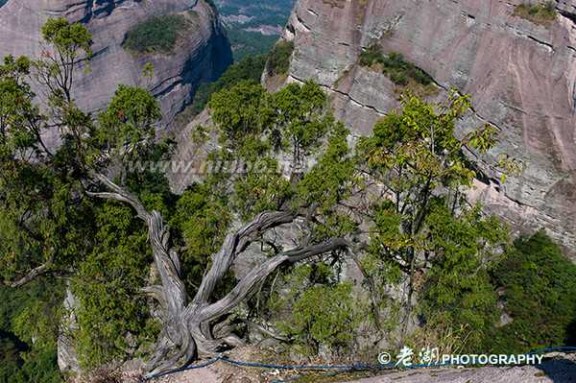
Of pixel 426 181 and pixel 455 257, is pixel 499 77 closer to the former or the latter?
pixel 426 181

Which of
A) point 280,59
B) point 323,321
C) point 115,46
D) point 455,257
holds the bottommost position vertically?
point 115,46

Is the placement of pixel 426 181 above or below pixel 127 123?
above

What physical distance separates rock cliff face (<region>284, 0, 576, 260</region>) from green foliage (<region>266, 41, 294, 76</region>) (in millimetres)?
4463

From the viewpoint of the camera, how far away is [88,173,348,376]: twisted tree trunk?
682 centimetres

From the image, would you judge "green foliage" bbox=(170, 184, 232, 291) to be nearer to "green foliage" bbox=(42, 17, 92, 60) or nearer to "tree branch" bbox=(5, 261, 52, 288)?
"tree branch" bbox=(5, 261, 52, 288)

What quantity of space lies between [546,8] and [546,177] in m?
6.53

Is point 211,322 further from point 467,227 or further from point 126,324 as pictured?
point 467,227

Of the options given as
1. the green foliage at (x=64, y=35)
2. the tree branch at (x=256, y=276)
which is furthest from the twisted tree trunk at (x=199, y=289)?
the green foliage at (x=64, y=35)

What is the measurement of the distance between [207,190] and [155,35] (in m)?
50.6

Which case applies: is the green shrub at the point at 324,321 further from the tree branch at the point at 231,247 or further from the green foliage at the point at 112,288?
the green foliage at the point at 112,288

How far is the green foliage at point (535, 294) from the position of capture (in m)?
16.3

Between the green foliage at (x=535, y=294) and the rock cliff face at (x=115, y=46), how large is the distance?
35.1m

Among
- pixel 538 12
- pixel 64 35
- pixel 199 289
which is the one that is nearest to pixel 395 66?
pixel 538 12

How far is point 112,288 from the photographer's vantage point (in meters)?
7.84
